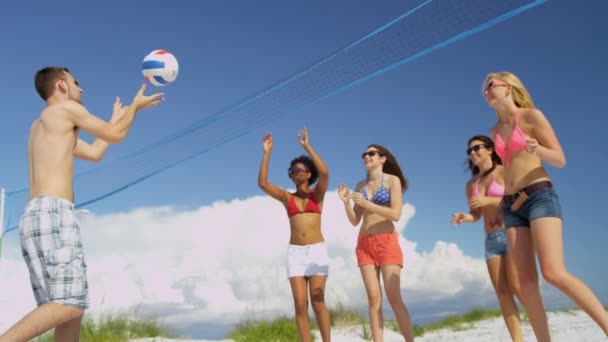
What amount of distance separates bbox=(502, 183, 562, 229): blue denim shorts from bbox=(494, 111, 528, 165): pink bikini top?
0.34 m

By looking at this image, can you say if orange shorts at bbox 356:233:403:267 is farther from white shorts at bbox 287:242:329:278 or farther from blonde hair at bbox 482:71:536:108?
blonde hair at bbox 482:71:536:108

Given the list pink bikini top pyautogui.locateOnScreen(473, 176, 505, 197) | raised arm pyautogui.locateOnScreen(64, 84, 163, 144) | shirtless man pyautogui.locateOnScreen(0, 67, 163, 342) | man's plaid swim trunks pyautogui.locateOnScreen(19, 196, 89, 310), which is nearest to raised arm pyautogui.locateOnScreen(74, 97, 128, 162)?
shirtless man pyautogui.locateOnScreen(0, 67, 163, 342)

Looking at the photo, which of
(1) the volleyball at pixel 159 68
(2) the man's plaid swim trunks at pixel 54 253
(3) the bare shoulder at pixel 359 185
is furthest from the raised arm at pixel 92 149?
(3) the bare shoulder at pixel 359 185

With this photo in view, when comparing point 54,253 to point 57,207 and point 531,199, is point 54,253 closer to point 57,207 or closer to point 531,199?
point 57,207

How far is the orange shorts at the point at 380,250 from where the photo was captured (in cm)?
592

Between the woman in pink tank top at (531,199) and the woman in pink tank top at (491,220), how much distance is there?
89 cm

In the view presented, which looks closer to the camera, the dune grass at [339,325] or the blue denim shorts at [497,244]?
the blue denim shorts at [497,244]

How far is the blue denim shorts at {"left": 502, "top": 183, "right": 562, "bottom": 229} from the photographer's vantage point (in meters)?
4.21


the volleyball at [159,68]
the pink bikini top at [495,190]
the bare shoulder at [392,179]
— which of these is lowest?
the pink bikini top at [495,190]

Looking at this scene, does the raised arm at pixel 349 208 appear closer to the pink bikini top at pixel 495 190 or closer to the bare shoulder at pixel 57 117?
the pink bikini top at pixel 495 190

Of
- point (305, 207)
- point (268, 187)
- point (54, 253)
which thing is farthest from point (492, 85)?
point (54, 253)

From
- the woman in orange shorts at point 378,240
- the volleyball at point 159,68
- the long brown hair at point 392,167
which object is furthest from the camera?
the long brown hair at point 392,167

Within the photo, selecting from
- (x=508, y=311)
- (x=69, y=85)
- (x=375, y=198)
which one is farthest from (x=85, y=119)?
(x=508, y=311)

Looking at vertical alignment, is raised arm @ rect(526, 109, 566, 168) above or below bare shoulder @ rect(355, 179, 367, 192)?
below
